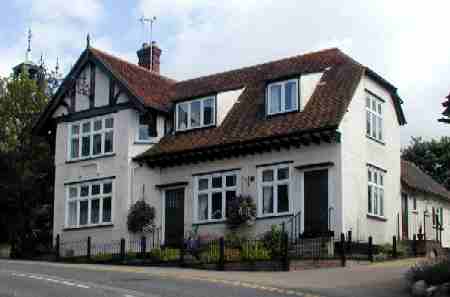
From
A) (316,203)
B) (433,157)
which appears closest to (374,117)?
(316,203)

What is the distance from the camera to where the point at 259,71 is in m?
40.3

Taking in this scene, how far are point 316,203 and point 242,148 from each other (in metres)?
3.84

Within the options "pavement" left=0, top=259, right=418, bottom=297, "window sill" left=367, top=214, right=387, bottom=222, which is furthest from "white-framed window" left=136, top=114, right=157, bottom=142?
"pavement" left=0, top=259, right=418, bottom=297

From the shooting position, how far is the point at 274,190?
34844 mm

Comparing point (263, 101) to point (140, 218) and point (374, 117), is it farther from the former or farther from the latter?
point (140, 218)

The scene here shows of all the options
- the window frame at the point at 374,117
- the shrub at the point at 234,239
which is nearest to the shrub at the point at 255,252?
the shrub at the point at 234,239

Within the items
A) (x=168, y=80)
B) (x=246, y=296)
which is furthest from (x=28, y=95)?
(x=246, y=296)

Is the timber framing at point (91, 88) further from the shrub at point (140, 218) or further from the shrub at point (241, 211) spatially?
the shrub at point (241, 211)

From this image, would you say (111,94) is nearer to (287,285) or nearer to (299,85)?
(299,85)

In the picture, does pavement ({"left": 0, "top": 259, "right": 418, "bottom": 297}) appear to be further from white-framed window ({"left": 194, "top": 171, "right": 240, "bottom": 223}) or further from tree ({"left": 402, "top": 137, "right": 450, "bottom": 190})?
tree ({"left": 402, "top": 137, "right": 450, "bottom": 190})

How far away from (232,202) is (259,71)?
24.9ft

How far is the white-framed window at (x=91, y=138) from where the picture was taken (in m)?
39.3

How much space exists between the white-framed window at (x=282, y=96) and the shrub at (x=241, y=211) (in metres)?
3.68

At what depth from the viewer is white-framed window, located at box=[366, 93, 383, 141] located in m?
36.0
